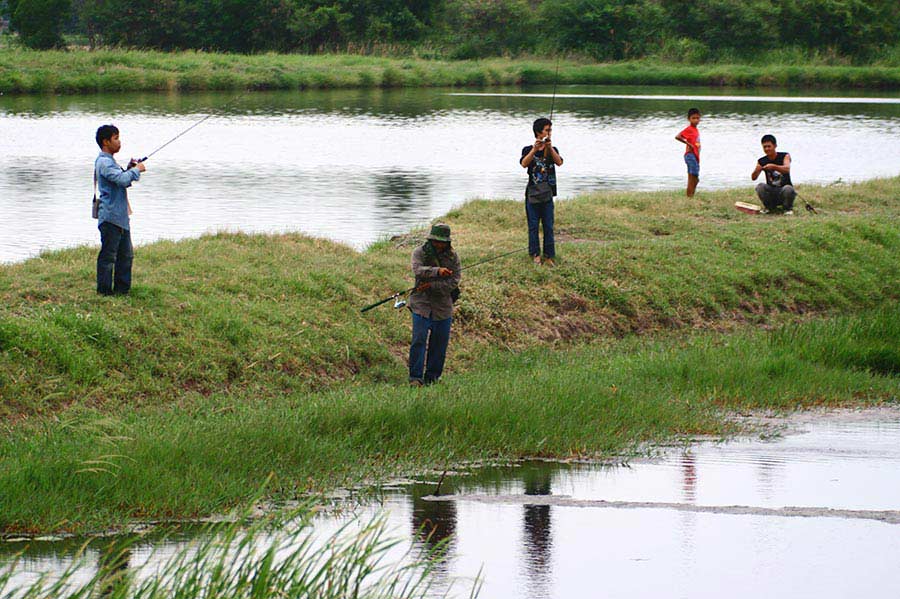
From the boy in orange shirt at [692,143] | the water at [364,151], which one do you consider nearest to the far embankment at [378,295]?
the boy in orange shirt at [692,143]

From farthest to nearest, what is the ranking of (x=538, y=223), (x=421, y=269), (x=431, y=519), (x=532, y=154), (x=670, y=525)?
(x=538, y=223) < (x=532, y=154) < (x=421, y=269) < (x=670, y=525) < (x=431, y=519)

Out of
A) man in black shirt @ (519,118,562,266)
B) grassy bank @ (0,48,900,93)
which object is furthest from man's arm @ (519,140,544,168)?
grassy bank @ (0,48,900,93)

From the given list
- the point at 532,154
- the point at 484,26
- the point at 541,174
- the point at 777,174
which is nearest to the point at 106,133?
the point at 532,154

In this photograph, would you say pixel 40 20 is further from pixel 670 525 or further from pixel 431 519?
pixel 670 525

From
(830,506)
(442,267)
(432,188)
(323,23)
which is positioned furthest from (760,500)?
(323,23)

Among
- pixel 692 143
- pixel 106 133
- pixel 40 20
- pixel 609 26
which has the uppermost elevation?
pixel 40 20

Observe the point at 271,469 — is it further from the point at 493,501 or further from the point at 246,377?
the point at 246,377

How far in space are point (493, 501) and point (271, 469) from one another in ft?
4.98

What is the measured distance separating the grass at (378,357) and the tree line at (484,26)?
4556 cm

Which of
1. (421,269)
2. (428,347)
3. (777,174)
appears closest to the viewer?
(421,269)

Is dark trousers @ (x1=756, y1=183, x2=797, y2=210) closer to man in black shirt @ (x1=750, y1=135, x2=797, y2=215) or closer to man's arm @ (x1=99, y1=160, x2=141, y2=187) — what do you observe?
man in black shirt @ (x1=750, y1=135, x2=797, y2=215)

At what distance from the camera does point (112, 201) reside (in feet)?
36.0

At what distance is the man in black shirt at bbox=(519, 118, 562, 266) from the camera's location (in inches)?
544

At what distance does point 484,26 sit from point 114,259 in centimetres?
5786
